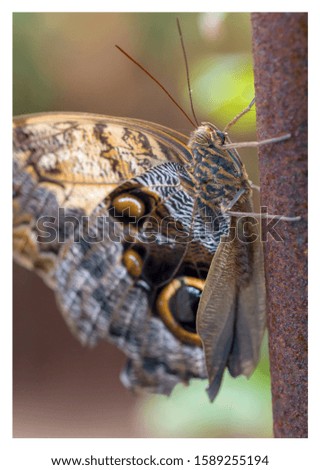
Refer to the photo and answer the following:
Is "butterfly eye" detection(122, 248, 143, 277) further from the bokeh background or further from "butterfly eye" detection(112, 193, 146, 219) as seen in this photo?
the bokeh background

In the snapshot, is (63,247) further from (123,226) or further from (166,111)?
(166,111)

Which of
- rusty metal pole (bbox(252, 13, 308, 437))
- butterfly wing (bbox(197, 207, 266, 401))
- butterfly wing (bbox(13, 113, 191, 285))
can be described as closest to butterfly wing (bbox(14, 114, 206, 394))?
butterfly wing (bbox(13, 113, 191, 285))

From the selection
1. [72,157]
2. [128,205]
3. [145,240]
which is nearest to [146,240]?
[145,240]

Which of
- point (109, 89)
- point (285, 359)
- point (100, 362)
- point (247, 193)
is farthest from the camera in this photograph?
point (100, 362)

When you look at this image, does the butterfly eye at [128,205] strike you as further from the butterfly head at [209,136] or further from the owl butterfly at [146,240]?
the butterfly head at [209,136]

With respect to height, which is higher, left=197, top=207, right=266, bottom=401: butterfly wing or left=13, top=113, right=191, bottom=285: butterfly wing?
left=13, top=113, right=191, bottom=285: butterfly wing

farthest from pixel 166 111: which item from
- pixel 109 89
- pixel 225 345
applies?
pixel 225 345
